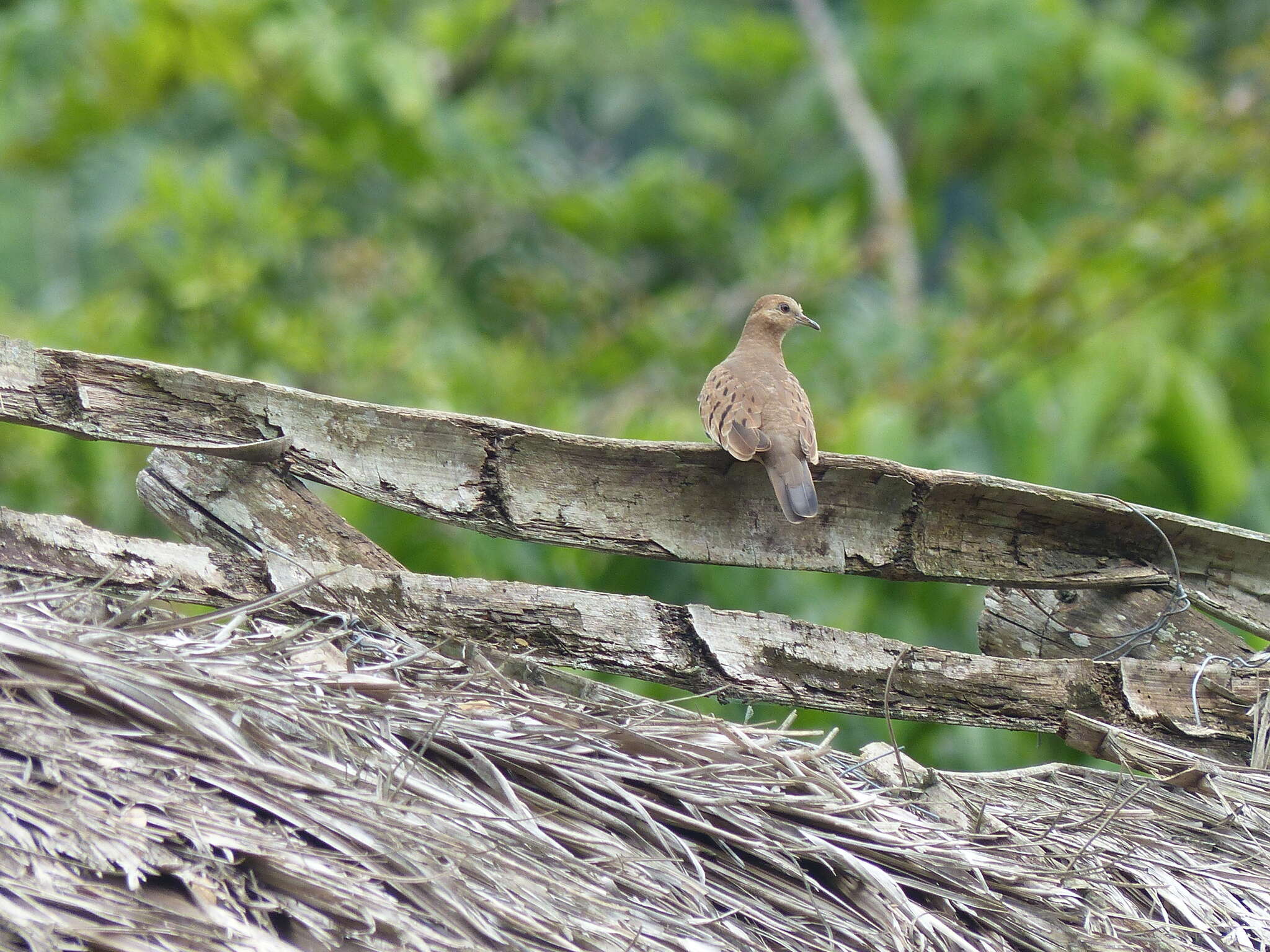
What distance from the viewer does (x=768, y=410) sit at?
4.00 meters

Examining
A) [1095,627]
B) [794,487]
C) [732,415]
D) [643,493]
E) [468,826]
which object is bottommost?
[468,826]

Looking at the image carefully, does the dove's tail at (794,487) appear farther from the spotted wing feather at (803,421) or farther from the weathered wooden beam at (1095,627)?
the weathered wooden beam at (1095,627)

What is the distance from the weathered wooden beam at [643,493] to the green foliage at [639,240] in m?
4.11

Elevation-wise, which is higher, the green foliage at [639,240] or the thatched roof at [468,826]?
the green foliage at [639,240]

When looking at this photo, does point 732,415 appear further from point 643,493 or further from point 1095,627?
point 1095,627

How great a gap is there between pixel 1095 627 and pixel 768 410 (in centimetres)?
112

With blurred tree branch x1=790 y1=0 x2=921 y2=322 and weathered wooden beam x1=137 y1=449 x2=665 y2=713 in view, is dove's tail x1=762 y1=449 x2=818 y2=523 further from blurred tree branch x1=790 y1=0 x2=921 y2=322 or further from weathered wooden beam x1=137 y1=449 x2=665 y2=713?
blurred tree branch x1=790 y1=0 x2=921 y2=322

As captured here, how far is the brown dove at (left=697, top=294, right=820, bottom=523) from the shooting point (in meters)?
3.33

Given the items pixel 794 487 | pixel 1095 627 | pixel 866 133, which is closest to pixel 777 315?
pixel 1095 627

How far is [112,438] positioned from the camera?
2.87m

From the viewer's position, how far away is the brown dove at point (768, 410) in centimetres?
333

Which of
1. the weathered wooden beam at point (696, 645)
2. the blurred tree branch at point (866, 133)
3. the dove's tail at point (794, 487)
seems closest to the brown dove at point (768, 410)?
the dove's tail at point (794, 487)

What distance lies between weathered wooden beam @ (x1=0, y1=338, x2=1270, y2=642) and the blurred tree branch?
9.99 meters

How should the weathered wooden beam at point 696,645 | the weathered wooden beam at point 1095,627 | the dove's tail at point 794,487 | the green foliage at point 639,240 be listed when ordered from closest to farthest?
the weathered wooden beam at point 696,645
the dove's tail at point 794,487
the weathered wooden beam at point 1095,627
the green foliage at point 639,240
